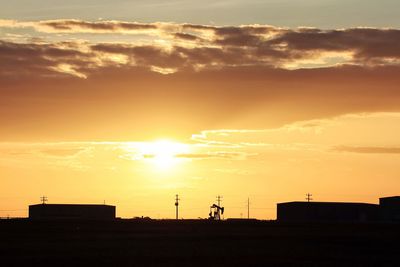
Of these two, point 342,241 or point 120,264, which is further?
point 342,241

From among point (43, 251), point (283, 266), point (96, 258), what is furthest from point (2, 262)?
point (283, 266)

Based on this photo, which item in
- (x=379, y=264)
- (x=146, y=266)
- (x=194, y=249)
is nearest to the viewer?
(x=146, y=266)

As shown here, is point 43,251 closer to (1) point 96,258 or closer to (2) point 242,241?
(1) point 96,258

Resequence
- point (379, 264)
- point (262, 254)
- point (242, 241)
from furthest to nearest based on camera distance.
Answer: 1. point (242, 241)
2. point (262, 254)
3. point (379, 264)

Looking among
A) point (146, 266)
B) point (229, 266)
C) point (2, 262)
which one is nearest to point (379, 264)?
point (229, 266)

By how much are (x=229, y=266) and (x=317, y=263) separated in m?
7.18

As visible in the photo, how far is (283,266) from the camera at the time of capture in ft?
204

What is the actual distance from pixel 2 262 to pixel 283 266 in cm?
2030

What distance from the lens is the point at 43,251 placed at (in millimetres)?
77062

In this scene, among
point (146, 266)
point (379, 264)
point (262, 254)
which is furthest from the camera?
point (262, 254)

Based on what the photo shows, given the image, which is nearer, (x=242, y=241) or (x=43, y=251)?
(x=43, y=251)

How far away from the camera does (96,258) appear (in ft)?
224

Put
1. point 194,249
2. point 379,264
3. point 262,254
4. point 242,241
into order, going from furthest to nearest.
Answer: point 242,241, point 194,249, point 262,254, point 379,264

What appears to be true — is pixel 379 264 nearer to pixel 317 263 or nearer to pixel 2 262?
pixel 317 263
